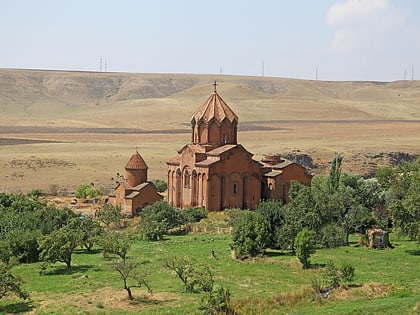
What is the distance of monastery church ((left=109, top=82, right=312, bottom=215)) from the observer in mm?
50156

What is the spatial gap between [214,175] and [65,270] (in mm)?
18152

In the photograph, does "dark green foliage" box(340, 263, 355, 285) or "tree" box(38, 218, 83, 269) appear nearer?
"dark green foliage" box(340, 263, 355, 285)

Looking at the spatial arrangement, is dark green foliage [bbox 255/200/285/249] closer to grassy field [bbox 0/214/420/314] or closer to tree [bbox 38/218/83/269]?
grassy field [bbox 0/214/420/314]

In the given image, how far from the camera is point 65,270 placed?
33844mm

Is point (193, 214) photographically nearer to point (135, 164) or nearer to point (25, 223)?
point (135, 164)

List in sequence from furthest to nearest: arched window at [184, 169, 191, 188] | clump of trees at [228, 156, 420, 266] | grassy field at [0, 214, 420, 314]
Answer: arched window at [184, 169, 191, 188] → clump of trees at [228, 156, 420, 266] → grassy field at [0, 214, 420, 314]

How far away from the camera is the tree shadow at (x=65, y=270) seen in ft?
109

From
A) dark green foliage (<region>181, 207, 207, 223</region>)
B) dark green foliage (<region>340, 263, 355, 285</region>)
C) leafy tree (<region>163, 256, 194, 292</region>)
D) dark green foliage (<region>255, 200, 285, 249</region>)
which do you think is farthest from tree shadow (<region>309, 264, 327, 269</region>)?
dark green foliage (<region>181, 207, 207, 223</region>)

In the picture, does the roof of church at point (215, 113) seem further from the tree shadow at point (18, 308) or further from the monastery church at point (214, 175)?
the tree shadow at point (18, 308)

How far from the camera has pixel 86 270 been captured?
33.3m

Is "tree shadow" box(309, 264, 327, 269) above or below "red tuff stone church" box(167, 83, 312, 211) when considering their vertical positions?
below

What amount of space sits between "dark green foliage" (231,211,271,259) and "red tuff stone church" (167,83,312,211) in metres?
13.9

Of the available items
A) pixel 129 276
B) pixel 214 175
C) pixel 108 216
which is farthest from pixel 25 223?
pixel 214 175

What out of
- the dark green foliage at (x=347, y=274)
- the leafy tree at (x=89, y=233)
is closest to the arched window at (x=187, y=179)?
the leafy tree at (x=89, y=233)
